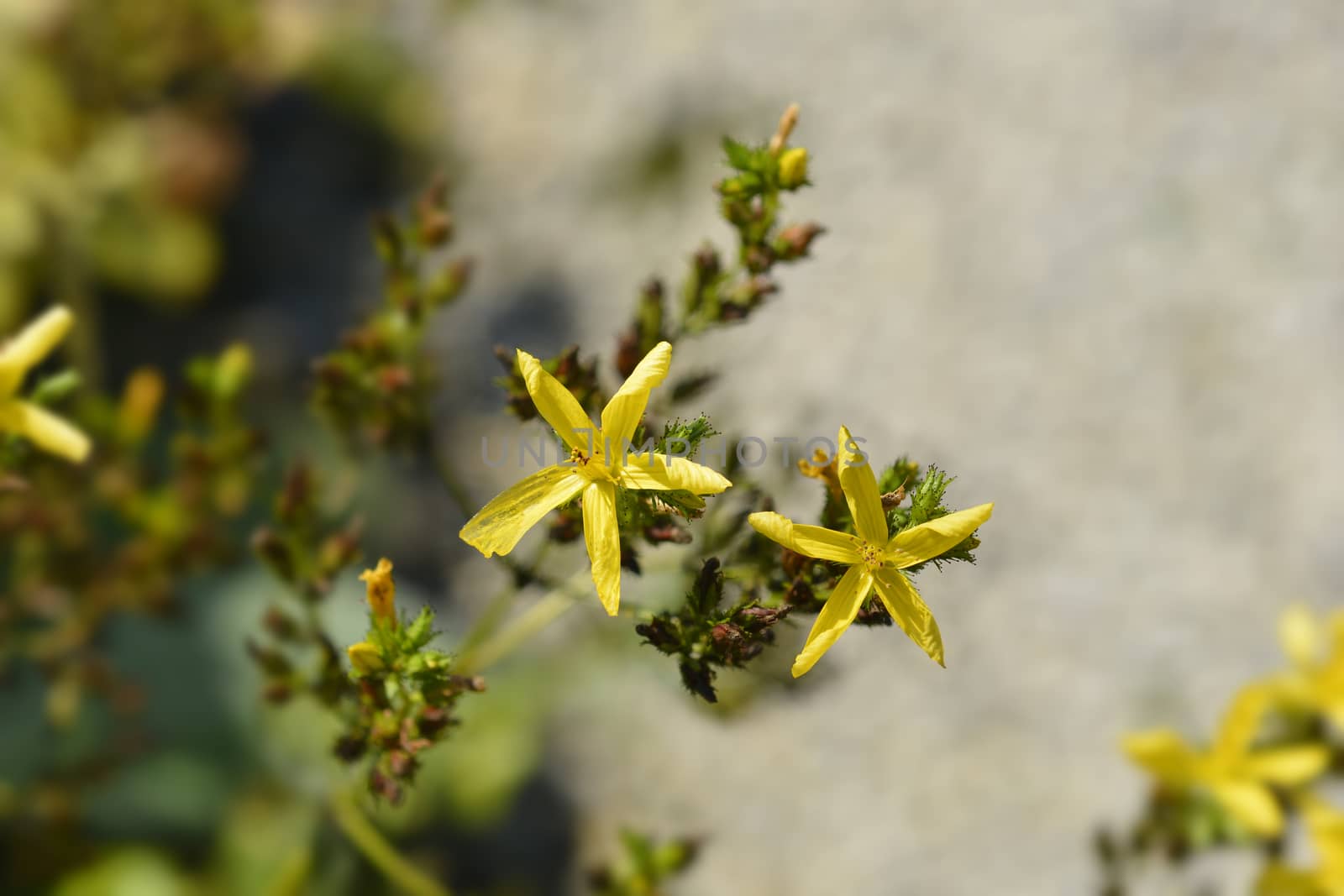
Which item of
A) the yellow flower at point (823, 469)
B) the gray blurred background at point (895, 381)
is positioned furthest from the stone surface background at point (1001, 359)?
the yellow flower at point (823, 469)

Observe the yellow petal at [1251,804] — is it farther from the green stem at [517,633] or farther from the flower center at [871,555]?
the green stem at [517,633]

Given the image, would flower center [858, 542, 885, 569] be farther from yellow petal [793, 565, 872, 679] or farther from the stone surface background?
the stone surface background

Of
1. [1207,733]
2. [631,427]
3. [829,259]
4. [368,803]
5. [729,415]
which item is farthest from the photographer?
[829,259]

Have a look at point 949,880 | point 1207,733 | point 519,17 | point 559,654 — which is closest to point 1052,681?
point 1207,733

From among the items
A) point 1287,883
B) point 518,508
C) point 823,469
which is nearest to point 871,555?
point 823,469

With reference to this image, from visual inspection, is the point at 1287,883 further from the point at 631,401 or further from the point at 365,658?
the point at 365,658

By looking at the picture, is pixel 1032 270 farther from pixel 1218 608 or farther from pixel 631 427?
pixel 631 427
